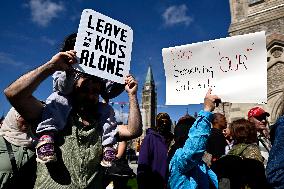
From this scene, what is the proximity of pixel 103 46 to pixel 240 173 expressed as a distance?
5.86ft

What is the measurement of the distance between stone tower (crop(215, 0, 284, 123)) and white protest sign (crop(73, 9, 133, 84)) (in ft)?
25.1

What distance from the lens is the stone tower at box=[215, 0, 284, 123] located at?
35.3 ft

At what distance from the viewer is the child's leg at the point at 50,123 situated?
1.86m

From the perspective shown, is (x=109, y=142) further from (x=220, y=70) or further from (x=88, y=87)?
(x=220, y=70)

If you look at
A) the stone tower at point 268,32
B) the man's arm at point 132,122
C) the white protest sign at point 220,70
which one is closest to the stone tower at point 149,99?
the stone tower at point 268,32

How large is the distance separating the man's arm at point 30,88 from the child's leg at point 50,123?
0.24ft

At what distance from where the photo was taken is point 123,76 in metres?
2.47

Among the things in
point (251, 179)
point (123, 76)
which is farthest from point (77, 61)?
point (251, 179)

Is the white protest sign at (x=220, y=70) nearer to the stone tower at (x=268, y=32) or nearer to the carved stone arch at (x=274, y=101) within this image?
the stone tower at (x=268, y=32)

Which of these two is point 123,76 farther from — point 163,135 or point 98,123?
point 163,135

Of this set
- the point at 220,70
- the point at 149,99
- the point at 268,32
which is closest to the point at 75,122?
the point at 220,70

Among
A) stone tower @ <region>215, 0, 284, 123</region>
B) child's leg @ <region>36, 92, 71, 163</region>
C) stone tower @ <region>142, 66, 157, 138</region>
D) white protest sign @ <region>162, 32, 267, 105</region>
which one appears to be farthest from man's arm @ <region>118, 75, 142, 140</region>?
stone tower @ <region>142, 66, 157, 138</region>

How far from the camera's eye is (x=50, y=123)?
77.4 inches

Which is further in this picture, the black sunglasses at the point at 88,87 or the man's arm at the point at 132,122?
the man's arm at the point at 132,122
